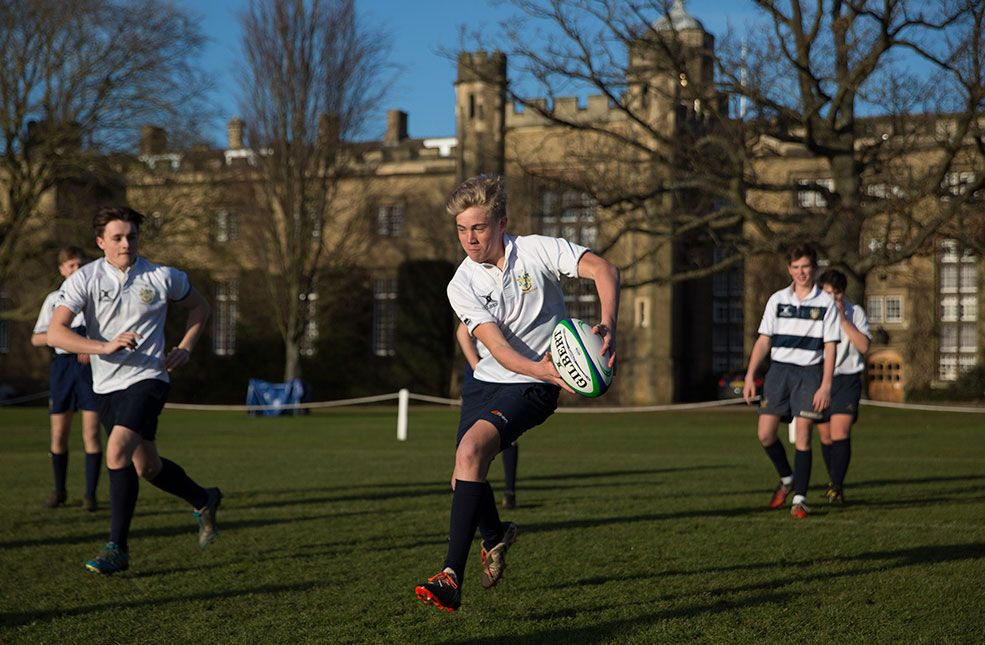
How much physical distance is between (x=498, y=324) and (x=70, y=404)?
614cm

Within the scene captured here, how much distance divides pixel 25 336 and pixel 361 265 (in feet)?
54.7

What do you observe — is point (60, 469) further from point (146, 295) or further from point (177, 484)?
point (146, 295)

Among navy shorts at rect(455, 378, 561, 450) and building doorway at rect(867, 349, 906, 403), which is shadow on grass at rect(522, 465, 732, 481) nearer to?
navy shorts at rect(455, 378, 561, 450)

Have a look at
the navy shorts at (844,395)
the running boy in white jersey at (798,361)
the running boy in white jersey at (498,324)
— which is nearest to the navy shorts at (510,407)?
the running boy in white jersey at (498,324)

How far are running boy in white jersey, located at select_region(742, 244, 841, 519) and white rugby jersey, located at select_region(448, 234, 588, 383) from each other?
405cm

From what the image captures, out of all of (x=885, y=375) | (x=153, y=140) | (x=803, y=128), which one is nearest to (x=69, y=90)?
(x=153, y=140)

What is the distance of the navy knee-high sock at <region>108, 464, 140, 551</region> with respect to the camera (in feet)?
23.0

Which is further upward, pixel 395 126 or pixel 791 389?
pixel 395 126

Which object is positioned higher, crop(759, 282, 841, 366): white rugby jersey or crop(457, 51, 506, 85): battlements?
crop(457, 51, 506, 85): battlements

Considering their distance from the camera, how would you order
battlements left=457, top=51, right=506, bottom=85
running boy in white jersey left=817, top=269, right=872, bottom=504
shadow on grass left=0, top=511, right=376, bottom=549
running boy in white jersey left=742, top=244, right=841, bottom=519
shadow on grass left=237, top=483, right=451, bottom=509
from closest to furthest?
shadow on grass left=0, top=511, right=376, bottom=549, running boy in white jersey left=742, top=244, right=841, bottom=519, running boy in white jersey left=817, top=269, right=872, bottom=504, shadow on grass left=237, top=483, right=451, bottom=509, battlements left=457, top=51, right=506, bottom=85

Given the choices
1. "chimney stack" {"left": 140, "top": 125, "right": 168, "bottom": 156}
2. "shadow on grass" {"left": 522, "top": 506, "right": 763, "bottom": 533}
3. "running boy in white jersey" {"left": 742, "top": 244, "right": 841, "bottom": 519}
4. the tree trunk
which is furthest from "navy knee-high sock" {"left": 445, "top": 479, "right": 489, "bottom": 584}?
the tree trunk

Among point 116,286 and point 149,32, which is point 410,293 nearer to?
point 149,32

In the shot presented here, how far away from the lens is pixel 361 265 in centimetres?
5438

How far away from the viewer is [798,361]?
9953mm
